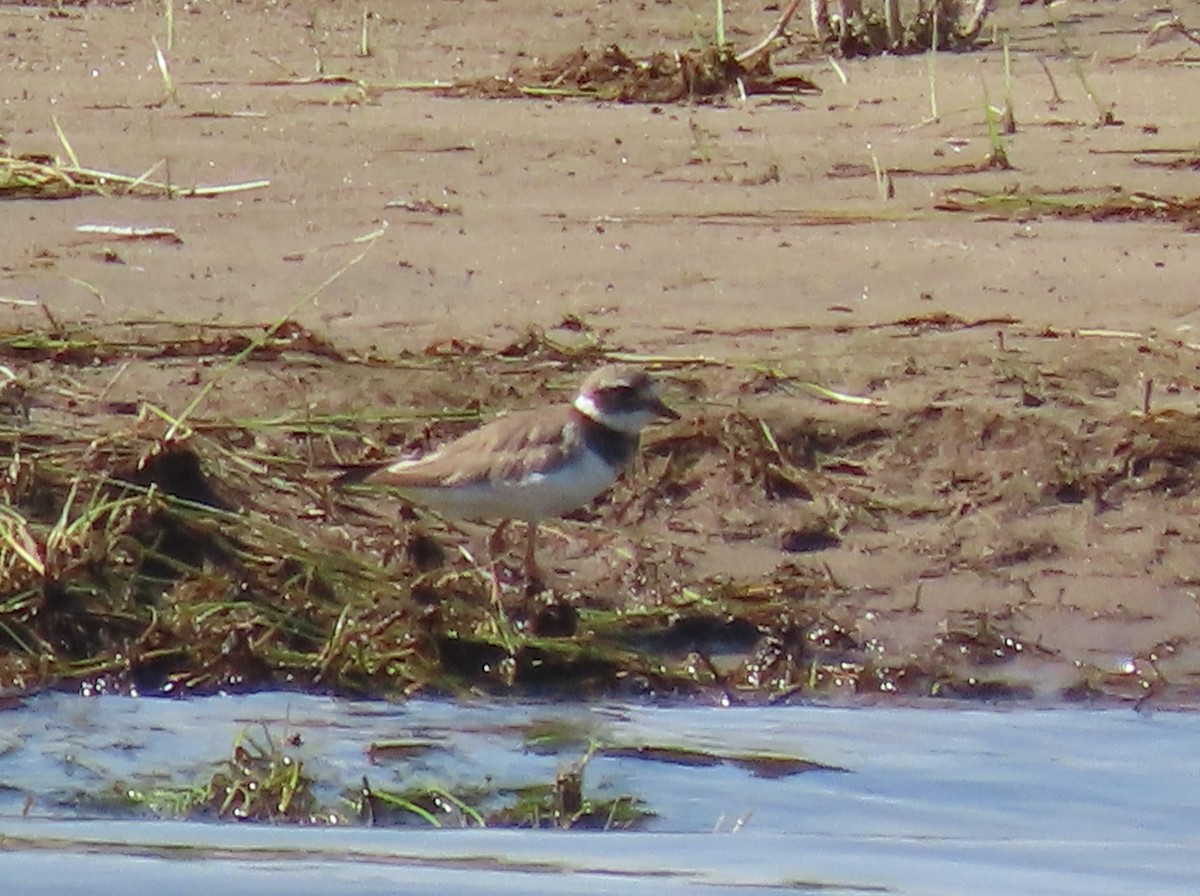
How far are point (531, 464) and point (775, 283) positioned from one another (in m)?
2.18

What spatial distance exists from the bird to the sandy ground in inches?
13.9

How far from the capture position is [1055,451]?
7887 mm

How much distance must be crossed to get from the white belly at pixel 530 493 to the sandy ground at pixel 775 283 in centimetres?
34

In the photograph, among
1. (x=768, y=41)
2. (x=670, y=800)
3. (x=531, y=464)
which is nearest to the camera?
(x=670, y=800)

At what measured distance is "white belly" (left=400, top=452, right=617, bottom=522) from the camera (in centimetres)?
699

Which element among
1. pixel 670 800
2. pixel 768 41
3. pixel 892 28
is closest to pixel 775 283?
pixel 768 41

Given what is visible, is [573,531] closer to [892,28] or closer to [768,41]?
[768,41]

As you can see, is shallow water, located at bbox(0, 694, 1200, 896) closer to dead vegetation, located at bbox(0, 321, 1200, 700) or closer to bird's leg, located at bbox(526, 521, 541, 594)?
dead vegetation, located at bbox(0, 321, 1200, 700)

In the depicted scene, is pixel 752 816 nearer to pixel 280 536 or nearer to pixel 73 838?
pixel 73 838

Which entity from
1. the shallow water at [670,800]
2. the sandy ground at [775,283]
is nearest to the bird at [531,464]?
the sandy ground at [775,283]

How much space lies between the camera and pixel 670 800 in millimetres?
5785

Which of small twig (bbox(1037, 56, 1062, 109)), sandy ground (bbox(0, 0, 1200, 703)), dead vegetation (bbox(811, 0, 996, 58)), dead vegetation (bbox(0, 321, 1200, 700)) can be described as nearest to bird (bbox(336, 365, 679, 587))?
dead vegetation (bbox(0, 321, 1200, 700))

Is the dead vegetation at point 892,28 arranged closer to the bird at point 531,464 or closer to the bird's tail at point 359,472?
the bird at point 531,464

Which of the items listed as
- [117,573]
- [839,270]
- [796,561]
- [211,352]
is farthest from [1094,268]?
[117,573]
